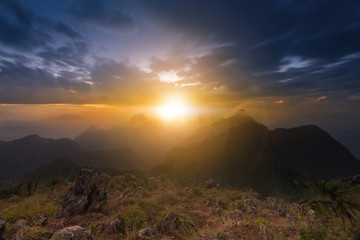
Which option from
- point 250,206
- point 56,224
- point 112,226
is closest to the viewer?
point 112,226

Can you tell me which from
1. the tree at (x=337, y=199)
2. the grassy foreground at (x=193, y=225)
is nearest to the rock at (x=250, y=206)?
the grassy foreground at (x=193, y=225)

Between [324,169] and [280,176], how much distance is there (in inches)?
1742

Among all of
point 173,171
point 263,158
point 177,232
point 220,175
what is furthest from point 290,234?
point 263,158

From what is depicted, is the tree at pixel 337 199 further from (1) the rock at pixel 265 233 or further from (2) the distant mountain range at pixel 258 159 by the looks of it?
(2) the distant mountain range at pixel 258 159

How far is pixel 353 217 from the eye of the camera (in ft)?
13.2

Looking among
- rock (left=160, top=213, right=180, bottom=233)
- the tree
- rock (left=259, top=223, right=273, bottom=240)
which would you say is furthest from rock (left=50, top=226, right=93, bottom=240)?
the tree

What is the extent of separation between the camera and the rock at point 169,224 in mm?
5276

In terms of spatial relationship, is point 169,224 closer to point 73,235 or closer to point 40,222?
point 73,235

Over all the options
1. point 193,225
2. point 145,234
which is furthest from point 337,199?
point 145,234

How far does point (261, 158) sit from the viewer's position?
98375mm

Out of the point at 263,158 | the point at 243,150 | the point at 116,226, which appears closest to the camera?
the point at 116,226

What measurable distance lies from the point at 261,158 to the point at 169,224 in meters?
109

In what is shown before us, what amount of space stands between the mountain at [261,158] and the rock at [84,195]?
82796 millimetres

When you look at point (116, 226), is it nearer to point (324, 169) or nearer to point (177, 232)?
point (177, 232)
